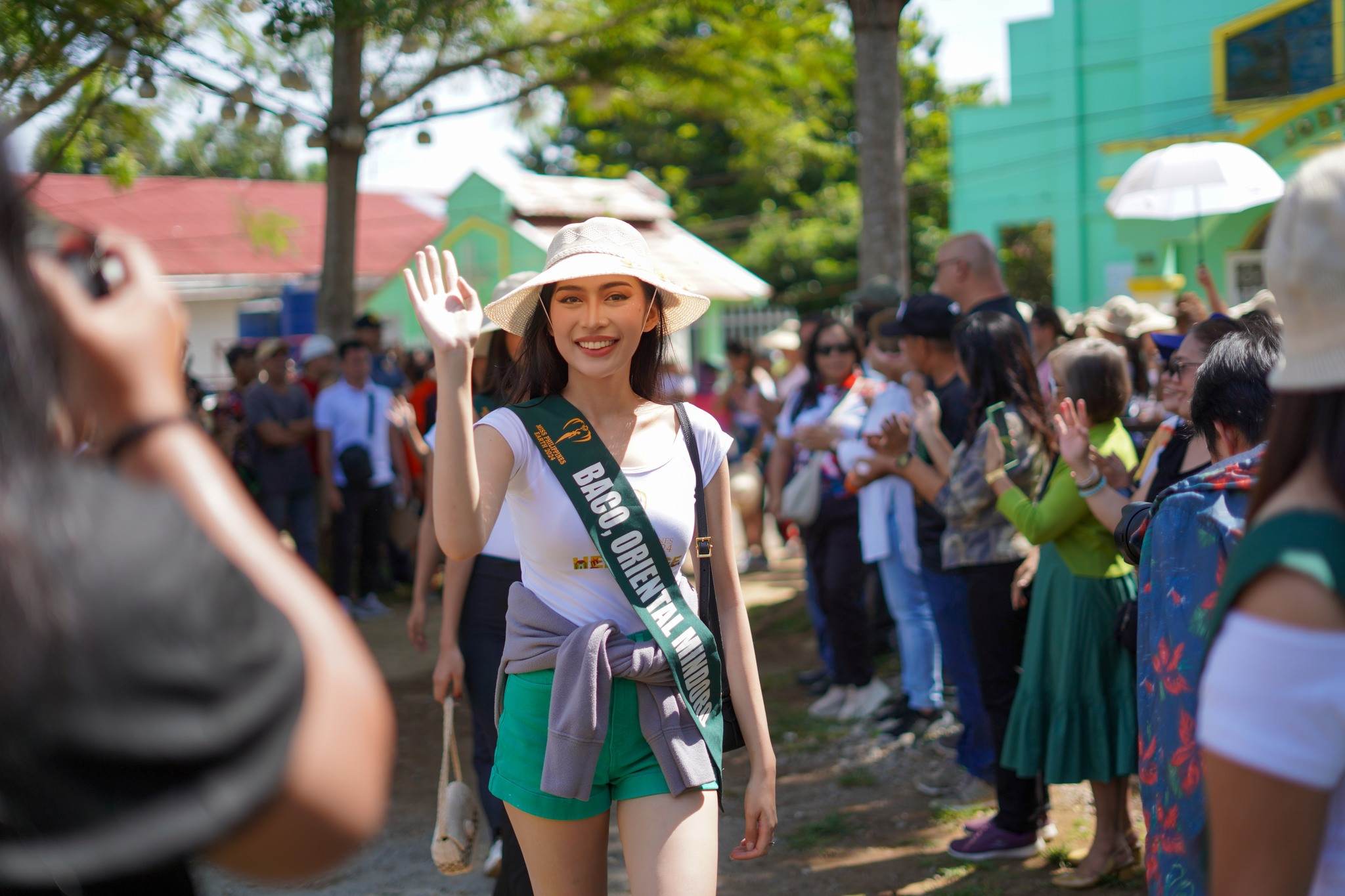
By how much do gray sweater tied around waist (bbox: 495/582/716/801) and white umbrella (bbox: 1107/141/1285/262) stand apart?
468cm

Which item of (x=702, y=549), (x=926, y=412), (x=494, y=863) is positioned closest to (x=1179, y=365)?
(x=926, y=412)

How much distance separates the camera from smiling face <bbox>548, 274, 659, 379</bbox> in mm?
2936

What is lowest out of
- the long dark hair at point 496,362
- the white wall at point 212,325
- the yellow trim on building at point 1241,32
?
the long dark hair at point 496,362

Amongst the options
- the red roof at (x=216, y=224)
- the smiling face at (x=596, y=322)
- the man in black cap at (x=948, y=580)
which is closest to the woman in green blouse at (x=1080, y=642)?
the man in black cap at (x=948, y=580)

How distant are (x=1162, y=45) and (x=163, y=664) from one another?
19.6 m

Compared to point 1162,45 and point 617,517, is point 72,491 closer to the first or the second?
point 617,517

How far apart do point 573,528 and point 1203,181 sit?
4.88 metres

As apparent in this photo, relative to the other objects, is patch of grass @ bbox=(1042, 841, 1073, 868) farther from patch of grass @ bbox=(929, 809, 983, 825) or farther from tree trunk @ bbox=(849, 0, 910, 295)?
tree trunk @ bbox=(849, 0, 910, 295)

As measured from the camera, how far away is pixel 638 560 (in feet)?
9.04

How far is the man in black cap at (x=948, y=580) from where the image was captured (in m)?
5.45

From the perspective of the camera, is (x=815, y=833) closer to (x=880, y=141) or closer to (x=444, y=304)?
(x=444, y=304)

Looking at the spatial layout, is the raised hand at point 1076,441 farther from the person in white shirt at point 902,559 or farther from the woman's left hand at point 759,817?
the person in white shirt at point 902,559

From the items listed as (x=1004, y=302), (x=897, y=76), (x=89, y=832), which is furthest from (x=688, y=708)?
(x=897, y=76)

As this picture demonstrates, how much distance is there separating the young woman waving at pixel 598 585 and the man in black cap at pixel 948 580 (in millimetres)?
2578
